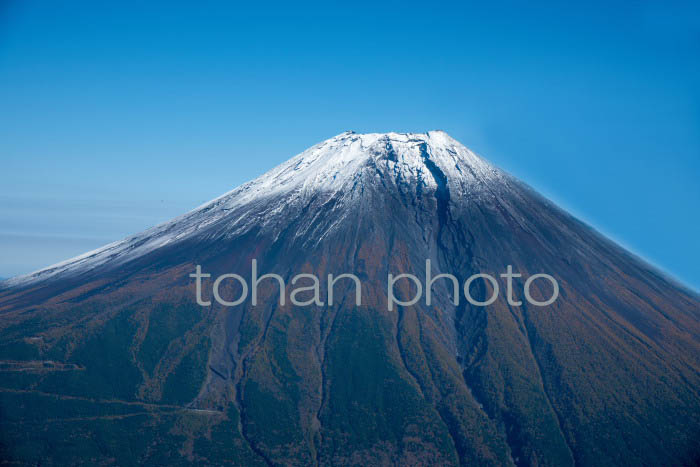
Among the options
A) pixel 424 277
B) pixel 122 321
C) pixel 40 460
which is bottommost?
pixel 40 460

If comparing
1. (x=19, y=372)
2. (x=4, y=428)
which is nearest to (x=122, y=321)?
(x=19, y=372)

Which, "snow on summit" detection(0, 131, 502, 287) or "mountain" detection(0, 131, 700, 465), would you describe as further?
"snow on summit" detection(0, 131, 502, 287)

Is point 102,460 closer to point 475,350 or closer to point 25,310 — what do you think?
point 25,310

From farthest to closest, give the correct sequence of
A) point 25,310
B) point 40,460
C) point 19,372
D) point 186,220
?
point 186,220
point 25,310
point 19,372
point 40,460

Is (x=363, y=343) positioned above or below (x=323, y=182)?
below

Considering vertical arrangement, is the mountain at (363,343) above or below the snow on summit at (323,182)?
below

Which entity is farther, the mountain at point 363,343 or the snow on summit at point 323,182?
the snow on summit at point 323,182

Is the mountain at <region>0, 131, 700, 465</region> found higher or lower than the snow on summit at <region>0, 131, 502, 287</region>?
lower

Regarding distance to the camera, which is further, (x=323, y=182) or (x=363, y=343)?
(x=323, y=182)
